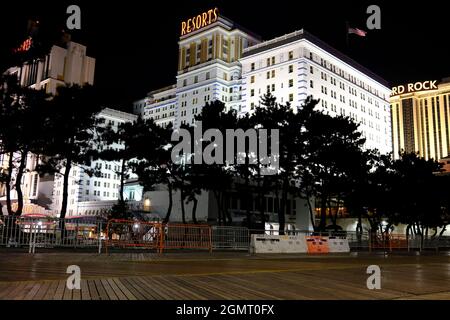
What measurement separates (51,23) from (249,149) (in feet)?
85.7

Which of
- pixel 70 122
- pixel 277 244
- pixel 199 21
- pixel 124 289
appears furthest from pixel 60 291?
pixel 199 21

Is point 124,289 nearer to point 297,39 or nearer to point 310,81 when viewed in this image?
point 310,81

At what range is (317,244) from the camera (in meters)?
28.5

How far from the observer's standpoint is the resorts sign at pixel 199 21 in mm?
116625

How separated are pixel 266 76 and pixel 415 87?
105505 mm

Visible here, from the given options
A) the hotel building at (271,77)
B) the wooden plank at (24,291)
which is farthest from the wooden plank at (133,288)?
the hotel building at (271,77)

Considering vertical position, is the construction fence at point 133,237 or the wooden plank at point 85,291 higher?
the construction fence at point 133,237

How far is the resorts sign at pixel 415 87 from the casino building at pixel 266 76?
60.6m

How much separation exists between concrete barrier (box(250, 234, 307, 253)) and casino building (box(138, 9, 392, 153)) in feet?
220

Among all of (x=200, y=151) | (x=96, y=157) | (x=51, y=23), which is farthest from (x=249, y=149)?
(x=51, y=23)

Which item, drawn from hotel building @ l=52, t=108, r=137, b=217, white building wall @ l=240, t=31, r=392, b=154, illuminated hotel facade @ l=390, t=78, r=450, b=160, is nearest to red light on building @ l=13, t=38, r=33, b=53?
white building wall @ l=240, t=31, r=392, b=154

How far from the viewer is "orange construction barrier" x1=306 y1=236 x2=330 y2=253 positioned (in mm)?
27959

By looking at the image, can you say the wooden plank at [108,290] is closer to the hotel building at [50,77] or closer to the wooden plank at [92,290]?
the wooden plank at [92,290]

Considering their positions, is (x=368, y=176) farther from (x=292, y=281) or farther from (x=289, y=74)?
(x=289, y=74)
